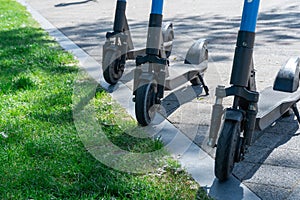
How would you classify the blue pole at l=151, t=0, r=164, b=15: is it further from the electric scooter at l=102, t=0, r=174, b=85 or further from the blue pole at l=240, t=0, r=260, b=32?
the blue pole at l=240, t=0, r=260, b=32

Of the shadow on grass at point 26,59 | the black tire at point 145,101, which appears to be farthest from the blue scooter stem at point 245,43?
the shadow on grass at point 26,59

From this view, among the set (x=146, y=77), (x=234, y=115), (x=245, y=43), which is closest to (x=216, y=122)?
(x=234, y=115)

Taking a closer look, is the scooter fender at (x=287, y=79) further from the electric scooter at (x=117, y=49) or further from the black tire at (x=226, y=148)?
the electric scooter at (x=117, y=49)

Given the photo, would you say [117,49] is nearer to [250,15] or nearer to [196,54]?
[196,54]

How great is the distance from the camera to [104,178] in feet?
9.87

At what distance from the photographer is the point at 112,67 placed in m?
4.80

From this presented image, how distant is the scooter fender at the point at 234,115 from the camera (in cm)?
296

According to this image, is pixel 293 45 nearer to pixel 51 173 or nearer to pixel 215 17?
pixel 215 17

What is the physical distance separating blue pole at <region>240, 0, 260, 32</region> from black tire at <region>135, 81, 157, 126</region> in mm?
947

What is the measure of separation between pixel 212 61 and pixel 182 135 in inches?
97.2

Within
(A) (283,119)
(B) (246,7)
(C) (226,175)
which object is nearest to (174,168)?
(C) (226,175)

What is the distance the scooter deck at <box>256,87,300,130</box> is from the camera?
346cm

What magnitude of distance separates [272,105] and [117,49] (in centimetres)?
164

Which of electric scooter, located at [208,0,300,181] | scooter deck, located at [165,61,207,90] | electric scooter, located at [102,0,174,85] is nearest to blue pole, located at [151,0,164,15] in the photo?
scooter deck, located at [165,61,207,90]
